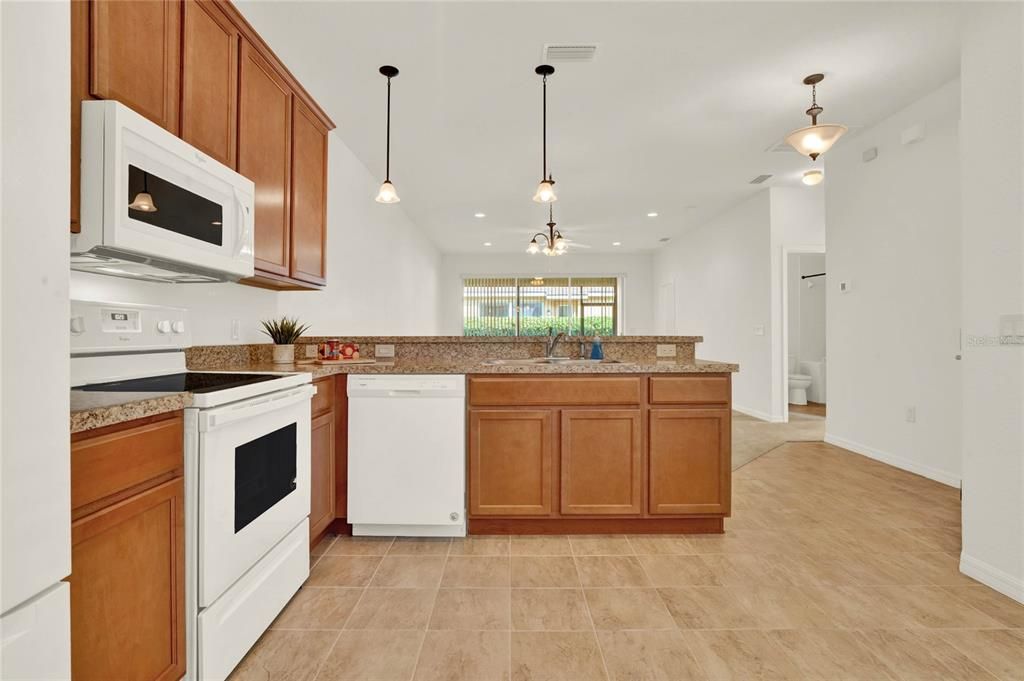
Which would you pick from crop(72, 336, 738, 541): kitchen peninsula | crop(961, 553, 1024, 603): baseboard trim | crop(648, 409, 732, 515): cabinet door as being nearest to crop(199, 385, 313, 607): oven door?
crop(72, 336, 738, 541): kitchen peninsula

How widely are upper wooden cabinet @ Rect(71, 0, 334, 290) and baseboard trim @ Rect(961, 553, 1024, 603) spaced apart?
11.3 feet

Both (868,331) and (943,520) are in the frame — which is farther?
(868,331)

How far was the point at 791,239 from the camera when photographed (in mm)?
5805

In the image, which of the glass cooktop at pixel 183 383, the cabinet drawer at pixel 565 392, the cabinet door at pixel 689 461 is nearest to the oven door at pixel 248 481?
the glass cooktop at pixel 183 383

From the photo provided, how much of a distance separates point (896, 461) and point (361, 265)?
4.88m

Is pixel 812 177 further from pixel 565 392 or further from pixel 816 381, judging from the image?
pixel 816 381

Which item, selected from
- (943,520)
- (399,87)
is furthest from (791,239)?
(399,87)

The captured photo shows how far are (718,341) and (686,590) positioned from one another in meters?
5.74

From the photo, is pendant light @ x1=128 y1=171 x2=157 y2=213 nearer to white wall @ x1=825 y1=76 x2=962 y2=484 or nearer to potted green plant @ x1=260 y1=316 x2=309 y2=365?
potted green plant @ x1=260 y1=316 x2=309 y2=365

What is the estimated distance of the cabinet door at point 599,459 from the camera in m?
2.59

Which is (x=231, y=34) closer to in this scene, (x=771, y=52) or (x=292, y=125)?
(x=292, y=125)

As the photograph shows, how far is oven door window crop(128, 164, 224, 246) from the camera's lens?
1.46 m
